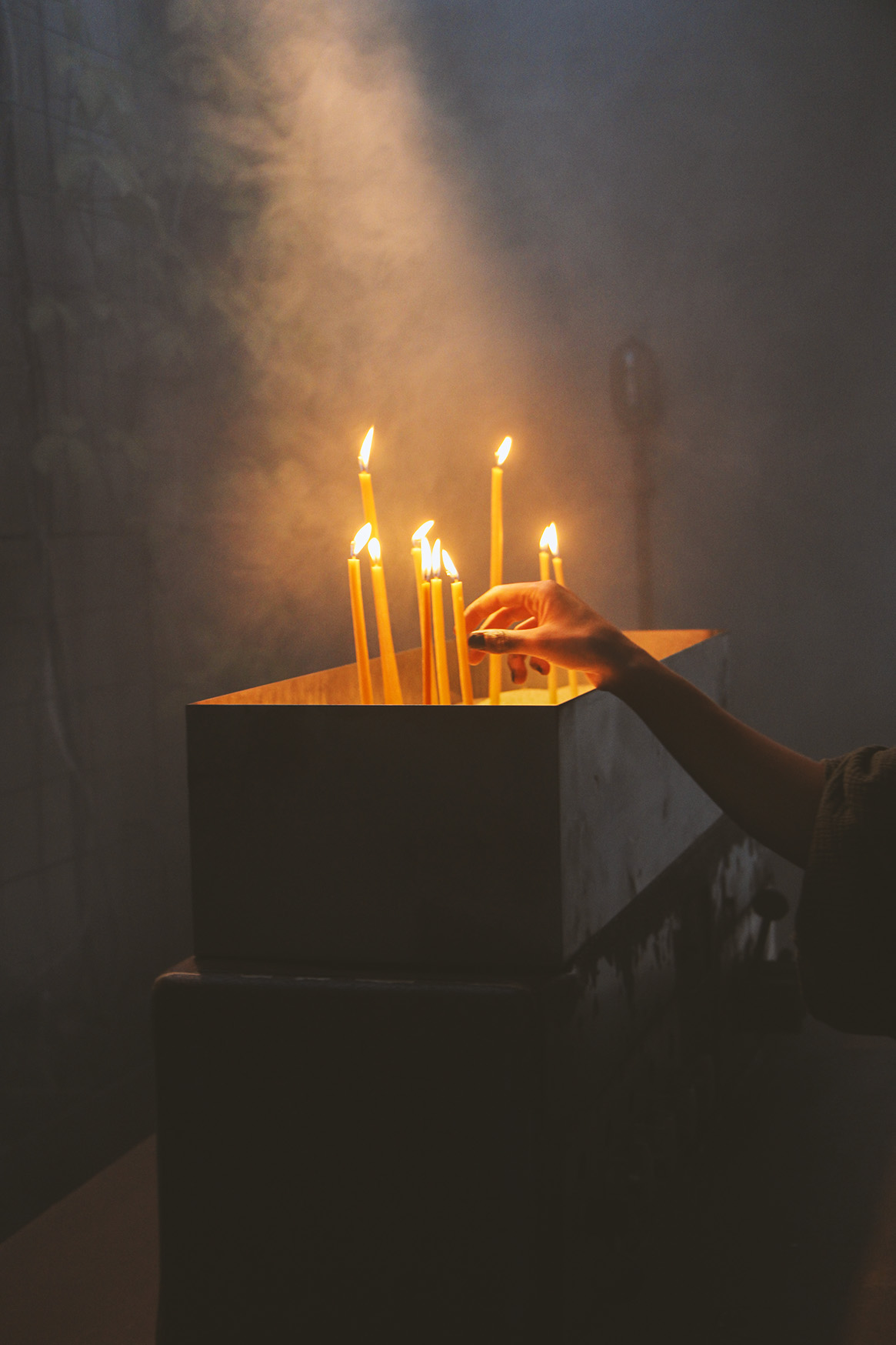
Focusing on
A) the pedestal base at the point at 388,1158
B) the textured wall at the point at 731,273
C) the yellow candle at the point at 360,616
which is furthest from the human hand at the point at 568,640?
the textured wall at the point at 731,273

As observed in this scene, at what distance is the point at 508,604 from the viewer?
961mm

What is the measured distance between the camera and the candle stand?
742mm

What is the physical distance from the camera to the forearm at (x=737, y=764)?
0.77 meters

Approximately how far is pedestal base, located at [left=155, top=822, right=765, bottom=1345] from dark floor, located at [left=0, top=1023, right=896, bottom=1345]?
152 mm

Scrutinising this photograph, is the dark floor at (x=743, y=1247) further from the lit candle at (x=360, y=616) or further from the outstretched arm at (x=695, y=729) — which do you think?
the lit candle at (x=360, y=616)

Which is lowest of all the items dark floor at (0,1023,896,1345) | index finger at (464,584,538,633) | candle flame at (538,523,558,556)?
dark floor at (0,1023,896,1345)

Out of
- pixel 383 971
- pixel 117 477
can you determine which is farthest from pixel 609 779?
pixel 117 477

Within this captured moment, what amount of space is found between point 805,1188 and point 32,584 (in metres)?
1.09

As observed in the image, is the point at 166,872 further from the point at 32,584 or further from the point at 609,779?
the point at 609,779

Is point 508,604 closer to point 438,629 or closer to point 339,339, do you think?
point 438,629

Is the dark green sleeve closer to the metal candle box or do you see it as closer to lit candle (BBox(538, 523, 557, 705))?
the metal candle box

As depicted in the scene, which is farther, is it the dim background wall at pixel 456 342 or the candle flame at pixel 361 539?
the dim background wall at pixel 456 342

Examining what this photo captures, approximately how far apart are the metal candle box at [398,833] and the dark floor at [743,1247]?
326mm

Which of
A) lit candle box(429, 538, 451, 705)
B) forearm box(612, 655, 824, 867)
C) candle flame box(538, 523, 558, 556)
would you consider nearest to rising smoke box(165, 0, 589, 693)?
candle flame box(538, 523, 558, 556)
